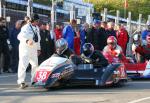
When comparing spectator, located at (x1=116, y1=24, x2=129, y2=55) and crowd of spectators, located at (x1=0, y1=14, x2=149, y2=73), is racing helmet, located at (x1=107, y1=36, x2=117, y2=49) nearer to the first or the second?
crowd of spectators, located at (x1=0, y1=14, x2=149, y2=73)

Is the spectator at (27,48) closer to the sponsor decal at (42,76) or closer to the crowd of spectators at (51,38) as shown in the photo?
the sponsor decal at (42,76)

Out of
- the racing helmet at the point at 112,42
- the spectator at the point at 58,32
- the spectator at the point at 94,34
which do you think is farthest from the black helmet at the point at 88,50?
the spectator at the point at 58,32

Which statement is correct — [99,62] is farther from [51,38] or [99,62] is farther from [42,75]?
[51,38]

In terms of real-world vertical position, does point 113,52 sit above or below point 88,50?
below

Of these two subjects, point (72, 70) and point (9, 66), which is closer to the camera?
point (72, 70)

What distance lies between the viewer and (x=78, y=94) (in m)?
12.2

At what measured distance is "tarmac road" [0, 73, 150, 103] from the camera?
36.9 ft

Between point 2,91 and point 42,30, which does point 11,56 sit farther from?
point 2,91

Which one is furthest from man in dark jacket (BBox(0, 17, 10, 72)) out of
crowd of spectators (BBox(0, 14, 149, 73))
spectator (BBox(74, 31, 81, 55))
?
spectator (BBox(74, 31, 81, 55))

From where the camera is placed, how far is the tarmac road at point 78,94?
11250 mm

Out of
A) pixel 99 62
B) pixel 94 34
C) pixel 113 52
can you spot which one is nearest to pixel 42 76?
pixel 99 62

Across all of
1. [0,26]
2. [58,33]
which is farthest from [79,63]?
[58,33]

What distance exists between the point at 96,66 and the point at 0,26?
5221mm

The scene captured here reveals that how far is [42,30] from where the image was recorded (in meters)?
19.0
